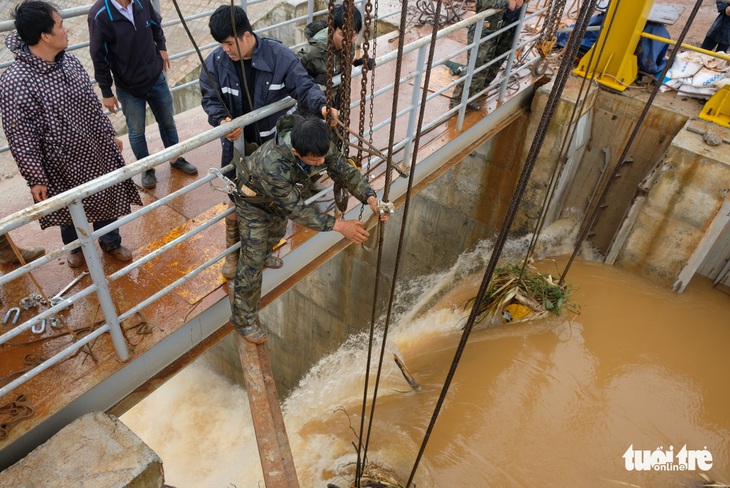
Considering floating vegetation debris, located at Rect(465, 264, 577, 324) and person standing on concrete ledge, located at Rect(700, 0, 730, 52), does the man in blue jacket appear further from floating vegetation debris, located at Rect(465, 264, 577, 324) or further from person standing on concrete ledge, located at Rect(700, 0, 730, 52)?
person standing on concrete ledge, located at Rect(700, 0, 730, 52)

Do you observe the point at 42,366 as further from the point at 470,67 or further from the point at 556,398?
the point at 556,398

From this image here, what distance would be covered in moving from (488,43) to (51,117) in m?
4.41

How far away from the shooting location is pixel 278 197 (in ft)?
10.2

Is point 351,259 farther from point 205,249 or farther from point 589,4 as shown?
point 589,4

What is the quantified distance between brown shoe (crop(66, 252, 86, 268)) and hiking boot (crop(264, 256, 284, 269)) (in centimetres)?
127

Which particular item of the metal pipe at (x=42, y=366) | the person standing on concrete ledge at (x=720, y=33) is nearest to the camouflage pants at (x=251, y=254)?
the metal pipe at (x=42, y=366)

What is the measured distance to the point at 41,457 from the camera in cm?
255

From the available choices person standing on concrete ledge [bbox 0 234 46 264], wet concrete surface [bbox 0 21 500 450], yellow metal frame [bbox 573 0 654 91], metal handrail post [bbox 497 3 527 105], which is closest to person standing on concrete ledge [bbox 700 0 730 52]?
yellow metal frame [bbox 573 0 654 91]

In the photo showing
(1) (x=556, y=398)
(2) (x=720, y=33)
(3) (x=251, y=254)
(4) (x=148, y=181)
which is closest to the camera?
(3) (x=251, y=254)

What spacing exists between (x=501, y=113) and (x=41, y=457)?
18.2 feet

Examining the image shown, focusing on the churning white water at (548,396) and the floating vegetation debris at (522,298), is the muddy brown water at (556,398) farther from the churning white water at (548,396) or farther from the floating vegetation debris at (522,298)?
the floating vegetation debris at (522,298)

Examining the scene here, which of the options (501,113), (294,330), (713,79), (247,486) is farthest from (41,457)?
(713,79)

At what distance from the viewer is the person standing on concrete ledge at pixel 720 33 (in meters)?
7.34

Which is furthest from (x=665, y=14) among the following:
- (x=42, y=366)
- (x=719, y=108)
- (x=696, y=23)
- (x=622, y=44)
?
(x=42, y=366)
